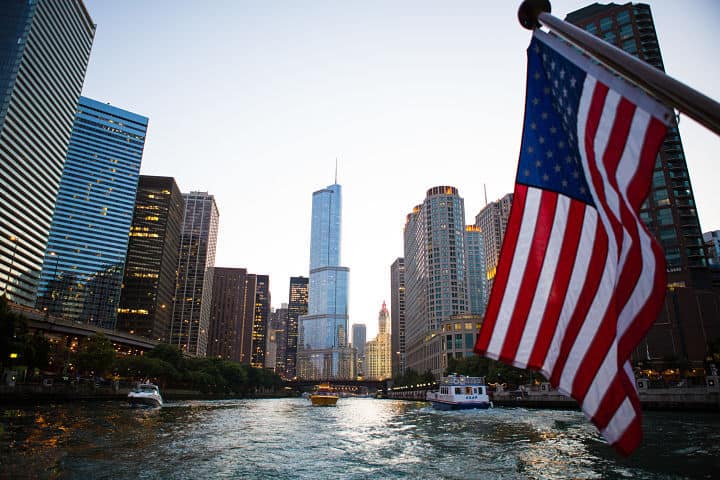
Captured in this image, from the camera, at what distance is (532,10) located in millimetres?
7523

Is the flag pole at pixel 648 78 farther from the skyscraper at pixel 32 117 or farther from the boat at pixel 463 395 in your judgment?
the skyscraper at pixel 32 117

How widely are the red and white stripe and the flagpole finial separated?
1493 millimetres

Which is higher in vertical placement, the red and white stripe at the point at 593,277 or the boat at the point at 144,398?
the red and white stripe at the point at 593,277

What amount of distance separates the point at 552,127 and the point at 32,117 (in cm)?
18966

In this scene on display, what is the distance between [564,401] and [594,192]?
2930 inches

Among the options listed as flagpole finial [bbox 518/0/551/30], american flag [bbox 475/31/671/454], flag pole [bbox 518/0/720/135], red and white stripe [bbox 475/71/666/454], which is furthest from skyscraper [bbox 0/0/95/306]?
flag pole [bbox 518/0/720/135]

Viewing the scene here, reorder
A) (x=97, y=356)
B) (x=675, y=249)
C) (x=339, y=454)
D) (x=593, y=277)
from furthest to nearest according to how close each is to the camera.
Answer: (x=675, y=249) < (x=97, y=356) < (x=339, y=454) < (x=593, y=277)

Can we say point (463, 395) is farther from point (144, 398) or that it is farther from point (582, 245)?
point (582, 245)

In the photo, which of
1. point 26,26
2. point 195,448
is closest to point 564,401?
point 195,448

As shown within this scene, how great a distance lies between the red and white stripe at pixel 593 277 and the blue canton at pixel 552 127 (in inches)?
7.5

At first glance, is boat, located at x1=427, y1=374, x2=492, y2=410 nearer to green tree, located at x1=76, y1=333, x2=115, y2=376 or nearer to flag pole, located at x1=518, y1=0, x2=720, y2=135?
green tree, located at x1=76, y1=333, x2=115, y2=376

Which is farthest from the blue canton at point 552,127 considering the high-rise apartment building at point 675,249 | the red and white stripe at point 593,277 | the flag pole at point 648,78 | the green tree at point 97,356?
the high-rise apartment building at point 675,249

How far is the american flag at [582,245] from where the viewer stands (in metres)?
6.12

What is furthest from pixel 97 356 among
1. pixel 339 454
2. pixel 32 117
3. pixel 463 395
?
pixel 32 117
